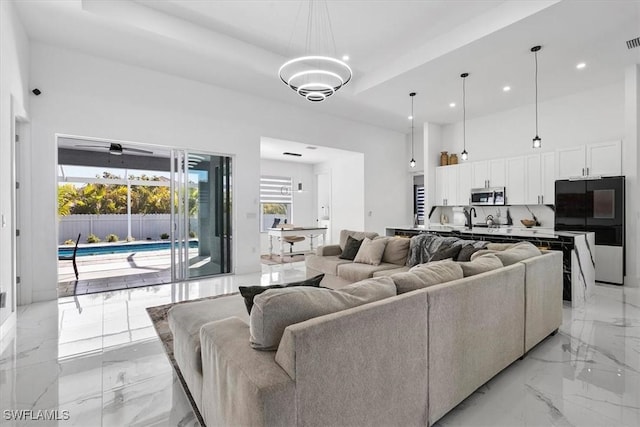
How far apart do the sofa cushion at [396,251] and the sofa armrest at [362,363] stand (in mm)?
→ 2731

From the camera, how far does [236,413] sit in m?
1.19

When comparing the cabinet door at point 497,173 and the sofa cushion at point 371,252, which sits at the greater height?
the cabinet door at point 497,173

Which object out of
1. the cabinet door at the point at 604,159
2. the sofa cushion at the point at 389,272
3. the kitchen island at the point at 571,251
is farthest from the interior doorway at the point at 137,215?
the cabinet door at the point at 604,159

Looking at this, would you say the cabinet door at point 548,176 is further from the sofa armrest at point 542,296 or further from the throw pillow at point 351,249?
the throw pillow at point 351,249

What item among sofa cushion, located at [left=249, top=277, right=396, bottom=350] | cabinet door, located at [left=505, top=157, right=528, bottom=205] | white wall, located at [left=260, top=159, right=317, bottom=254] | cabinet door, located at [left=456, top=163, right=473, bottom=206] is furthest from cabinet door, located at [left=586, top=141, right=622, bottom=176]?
white wall, located at [left=260, top=159, right=317, bottom=254]

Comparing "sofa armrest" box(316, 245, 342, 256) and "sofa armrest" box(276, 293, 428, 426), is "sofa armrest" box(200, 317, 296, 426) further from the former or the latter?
"sofa armrest" box(316, 245, 342, 256)

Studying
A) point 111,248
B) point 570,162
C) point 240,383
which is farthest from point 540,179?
point 111,248

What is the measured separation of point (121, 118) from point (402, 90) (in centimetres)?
480

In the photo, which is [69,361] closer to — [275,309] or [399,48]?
[275,309]

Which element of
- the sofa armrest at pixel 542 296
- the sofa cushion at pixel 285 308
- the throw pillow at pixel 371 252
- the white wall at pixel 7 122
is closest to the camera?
the sofa cushion at pixel 285 308

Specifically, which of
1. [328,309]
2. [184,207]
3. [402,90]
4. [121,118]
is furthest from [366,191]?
[328,309]

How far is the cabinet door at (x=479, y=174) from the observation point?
7.13 metres

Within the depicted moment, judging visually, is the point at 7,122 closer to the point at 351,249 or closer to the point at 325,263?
the point at 325,263

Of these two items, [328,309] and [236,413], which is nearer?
[236,413]
